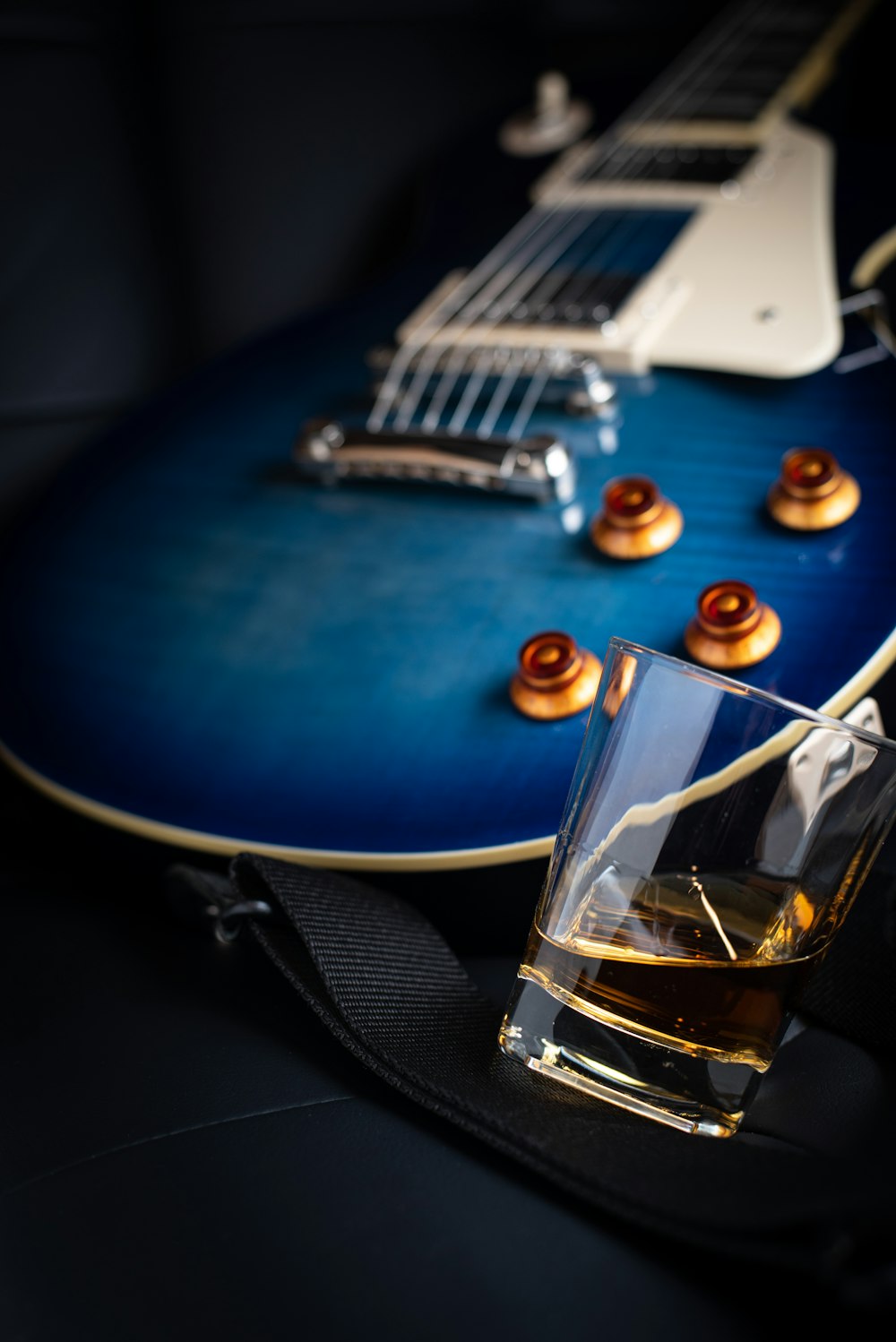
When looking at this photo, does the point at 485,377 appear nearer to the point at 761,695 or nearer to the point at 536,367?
the point at 536,367

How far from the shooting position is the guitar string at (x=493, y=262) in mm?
836

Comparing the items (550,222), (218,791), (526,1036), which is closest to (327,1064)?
(526,1036)

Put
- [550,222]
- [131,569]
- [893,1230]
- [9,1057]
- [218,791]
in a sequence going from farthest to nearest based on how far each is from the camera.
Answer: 1. [550,222]
2. [131,569]
3. [218,791]
4. [9,1057]
5. [893,1230]

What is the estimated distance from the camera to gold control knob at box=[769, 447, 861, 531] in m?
0.63

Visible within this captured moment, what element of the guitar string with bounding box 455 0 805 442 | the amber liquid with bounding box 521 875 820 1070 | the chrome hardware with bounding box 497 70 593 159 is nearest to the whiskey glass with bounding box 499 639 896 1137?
the amber liquid with bounding box 521 875 820 1070

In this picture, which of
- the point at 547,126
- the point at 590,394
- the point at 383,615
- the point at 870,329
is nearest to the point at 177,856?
the point at 383,615

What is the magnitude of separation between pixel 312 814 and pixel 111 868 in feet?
0.47

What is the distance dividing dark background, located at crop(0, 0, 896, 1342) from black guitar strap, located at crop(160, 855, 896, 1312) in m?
0.02

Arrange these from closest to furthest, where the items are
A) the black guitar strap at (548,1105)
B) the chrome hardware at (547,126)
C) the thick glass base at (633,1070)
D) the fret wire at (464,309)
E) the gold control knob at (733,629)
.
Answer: the black guitar strap at (548,1105), the thick glass base at (633,1070), the gold control knob at (733,629), the fret wire at (464,309), the chrome hardware at (547,126)

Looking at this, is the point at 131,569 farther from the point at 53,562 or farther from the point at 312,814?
the point at 312,814

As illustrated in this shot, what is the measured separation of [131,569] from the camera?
2.56ft

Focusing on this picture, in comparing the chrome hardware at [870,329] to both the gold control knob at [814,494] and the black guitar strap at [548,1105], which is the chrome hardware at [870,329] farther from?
the black guitar strap at [548,1105]

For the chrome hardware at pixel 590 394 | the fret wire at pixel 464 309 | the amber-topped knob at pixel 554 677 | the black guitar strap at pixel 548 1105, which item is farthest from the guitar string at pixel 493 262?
the black guitar strap at pixel 548 1105

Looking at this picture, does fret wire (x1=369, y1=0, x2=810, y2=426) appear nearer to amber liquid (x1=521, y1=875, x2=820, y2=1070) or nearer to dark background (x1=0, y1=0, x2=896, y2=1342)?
dark background (x1=0, y1=0, x2=896, y2=1342)
